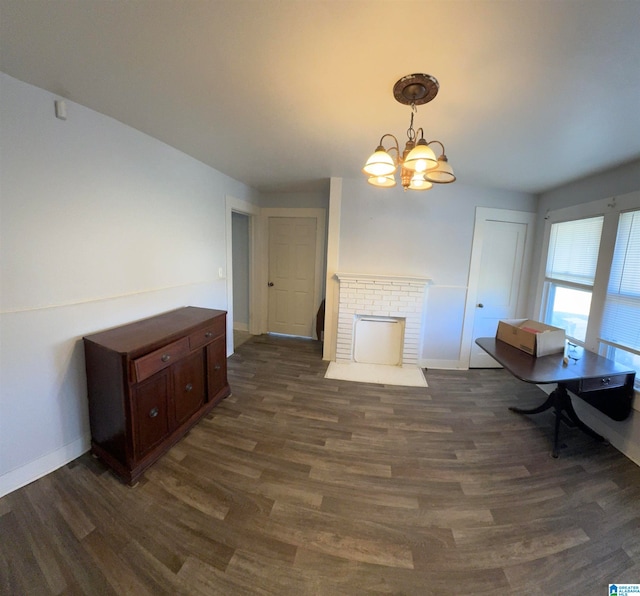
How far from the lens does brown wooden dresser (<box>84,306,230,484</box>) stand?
1.57 m

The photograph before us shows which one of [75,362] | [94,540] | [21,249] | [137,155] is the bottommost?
[94,540]

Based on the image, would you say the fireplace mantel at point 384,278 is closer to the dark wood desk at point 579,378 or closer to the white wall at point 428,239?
the white wall at point 428,239

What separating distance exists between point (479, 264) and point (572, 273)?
2.81 feet

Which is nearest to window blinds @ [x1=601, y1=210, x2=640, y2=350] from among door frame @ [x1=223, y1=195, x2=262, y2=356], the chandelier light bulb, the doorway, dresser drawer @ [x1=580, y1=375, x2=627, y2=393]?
dresser drawer @ [x1=580, y1=375, x2=627, y2=393]

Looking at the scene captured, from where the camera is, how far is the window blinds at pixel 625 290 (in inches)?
80.0

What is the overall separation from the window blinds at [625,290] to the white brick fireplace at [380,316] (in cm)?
155

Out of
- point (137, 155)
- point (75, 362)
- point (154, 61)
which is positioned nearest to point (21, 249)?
point (75, 362)

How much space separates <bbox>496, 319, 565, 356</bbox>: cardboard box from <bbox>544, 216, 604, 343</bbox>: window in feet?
1.84

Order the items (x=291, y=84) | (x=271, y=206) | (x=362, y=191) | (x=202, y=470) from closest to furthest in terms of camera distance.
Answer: (x=291, y=84) < (x=202, y=470) < (x=362, y=191) < (x=271, y=206)

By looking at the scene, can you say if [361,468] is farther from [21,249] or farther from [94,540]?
[21,249]

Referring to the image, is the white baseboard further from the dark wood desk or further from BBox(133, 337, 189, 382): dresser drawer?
the dark wood desk

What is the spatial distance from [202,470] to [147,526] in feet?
1.25

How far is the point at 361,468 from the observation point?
5.82 feet

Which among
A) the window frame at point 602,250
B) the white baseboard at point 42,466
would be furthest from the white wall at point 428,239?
the white baseboard at point 42,466
